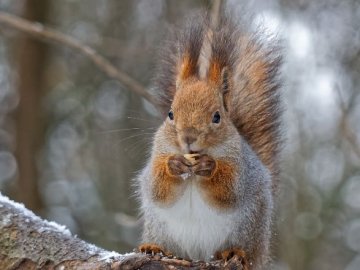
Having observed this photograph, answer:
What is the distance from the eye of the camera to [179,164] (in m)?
1.99

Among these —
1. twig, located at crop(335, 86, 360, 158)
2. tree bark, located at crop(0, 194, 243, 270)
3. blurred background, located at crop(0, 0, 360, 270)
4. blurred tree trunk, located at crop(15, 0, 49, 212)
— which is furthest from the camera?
blurred tree trunk, located at crop(15, 0, 49, 212)

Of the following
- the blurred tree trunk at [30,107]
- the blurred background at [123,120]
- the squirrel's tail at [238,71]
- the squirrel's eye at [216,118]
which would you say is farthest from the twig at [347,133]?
the blurred tree trunk at [30,107]

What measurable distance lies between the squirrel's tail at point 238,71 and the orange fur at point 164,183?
13.4 inches

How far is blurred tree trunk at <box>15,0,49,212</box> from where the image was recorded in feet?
16.1

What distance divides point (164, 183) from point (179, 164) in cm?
12

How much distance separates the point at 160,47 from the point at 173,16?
263 centimetres

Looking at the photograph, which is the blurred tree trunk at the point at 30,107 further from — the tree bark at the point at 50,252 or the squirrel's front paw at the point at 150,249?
the tree bark at the point at 50,252

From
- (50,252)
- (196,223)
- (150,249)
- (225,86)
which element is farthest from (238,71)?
(50,252)

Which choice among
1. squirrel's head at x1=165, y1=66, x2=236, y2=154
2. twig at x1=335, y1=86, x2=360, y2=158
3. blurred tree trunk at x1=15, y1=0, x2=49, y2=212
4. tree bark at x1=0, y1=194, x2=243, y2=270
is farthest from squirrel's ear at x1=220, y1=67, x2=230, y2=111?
blurred tree trunk at x1=15, y1=0, x2=49, y2=212

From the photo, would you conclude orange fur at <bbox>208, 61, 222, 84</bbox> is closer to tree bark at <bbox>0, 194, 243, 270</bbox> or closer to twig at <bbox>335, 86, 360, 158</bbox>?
tree bark at <bbox>0, 194, 243, 270</bbox>

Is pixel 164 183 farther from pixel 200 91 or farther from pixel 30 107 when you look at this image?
pixel 30 107

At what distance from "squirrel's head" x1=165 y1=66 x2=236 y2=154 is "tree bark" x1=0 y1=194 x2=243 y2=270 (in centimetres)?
40

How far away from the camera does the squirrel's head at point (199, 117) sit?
1.98 m

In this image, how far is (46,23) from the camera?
5410 mm
